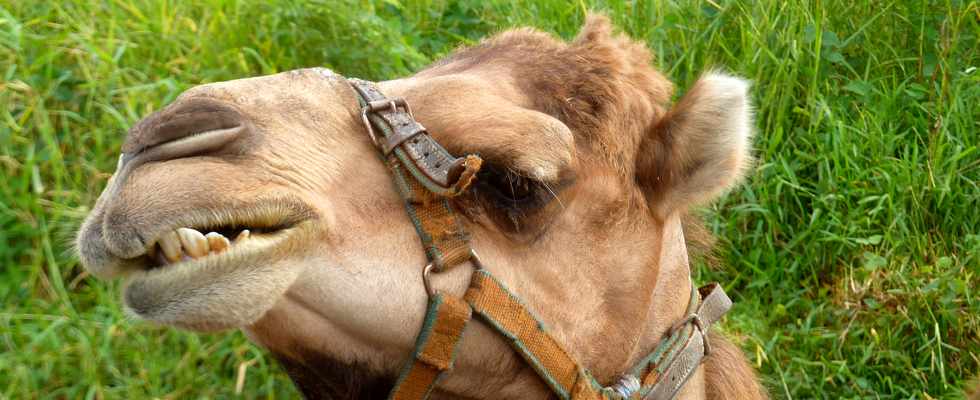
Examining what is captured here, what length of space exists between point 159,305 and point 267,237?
27cm

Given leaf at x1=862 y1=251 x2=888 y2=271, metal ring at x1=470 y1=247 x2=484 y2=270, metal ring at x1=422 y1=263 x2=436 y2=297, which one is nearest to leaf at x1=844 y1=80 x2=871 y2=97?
leaf at x1=862 y1=251 x2=888 y2=271

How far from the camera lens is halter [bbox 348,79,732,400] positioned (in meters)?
2.98

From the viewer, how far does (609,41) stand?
144 inches

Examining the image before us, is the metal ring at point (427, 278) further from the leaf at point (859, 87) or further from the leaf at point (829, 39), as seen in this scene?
the leaf at point (829, 39)

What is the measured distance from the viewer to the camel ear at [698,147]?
3434 mm

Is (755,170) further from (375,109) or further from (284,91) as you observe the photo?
(284,91)

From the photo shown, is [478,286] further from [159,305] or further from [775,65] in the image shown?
[775,65]

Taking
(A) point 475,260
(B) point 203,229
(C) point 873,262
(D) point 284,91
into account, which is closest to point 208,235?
(B) point 203,229

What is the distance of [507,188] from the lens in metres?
3.12

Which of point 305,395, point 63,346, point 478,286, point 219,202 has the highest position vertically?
point 219,202

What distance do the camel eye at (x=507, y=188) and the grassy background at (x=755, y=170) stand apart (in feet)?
6.96

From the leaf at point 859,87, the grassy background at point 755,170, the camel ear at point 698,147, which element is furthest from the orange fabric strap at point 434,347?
the leaf at point 859,87

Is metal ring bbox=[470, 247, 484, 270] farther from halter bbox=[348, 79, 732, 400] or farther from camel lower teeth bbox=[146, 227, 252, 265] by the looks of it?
camel lower teeth bbox=[146, 227, 252, 265]

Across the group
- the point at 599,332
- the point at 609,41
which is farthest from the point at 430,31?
the point at 599,332
